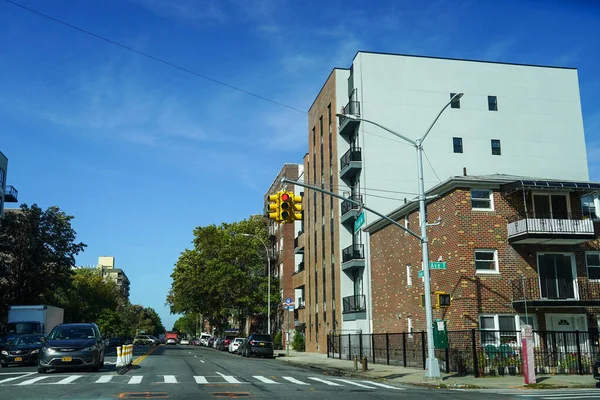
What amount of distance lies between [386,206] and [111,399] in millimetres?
30289

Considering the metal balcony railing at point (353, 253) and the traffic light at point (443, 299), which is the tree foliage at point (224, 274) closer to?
the metal balcony railing at point (353, 253)

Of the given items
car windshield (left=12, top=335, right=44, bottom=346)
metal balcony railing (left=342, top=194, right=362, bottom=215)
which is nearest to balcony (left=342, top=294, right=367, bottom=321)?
metal balcony railing (left=342, top=194, right=362, bottom=215)

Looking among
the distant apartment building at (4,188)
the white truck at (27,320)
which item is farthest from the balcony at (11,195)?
the white truck at (27,320)

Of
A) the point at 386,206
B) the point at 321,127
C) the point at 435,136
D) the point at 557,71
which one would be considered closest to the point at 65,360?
the point at 386,206

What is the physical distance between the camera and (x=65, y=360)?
20.7 metres

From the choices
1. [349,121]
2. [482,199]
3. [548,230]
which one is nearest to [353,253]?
[349,121]

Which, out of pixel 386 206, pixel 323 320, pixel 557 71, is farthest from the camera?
pixel 323 320

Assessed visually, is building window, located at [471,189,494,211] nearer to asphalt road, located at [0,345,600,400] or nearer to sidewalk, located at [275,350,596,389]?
sidewalk, located at [275,350,596,389]

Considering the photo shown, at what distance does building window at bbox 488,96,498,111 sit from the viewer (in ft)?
142

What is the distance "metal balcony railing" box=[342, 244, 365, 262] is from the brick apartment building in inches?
523

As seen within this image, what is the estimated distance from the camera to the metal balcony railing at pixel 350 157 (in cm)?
4228

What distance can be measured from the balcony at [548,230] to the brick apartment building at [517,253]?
0.14 feet

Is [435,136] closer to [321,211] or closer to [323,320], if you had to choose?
[321,211]

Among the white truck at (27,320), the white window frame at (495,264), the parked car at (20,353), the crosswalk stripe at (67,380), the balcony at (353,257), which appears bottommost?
the crosswalk stripe at (67,380)
